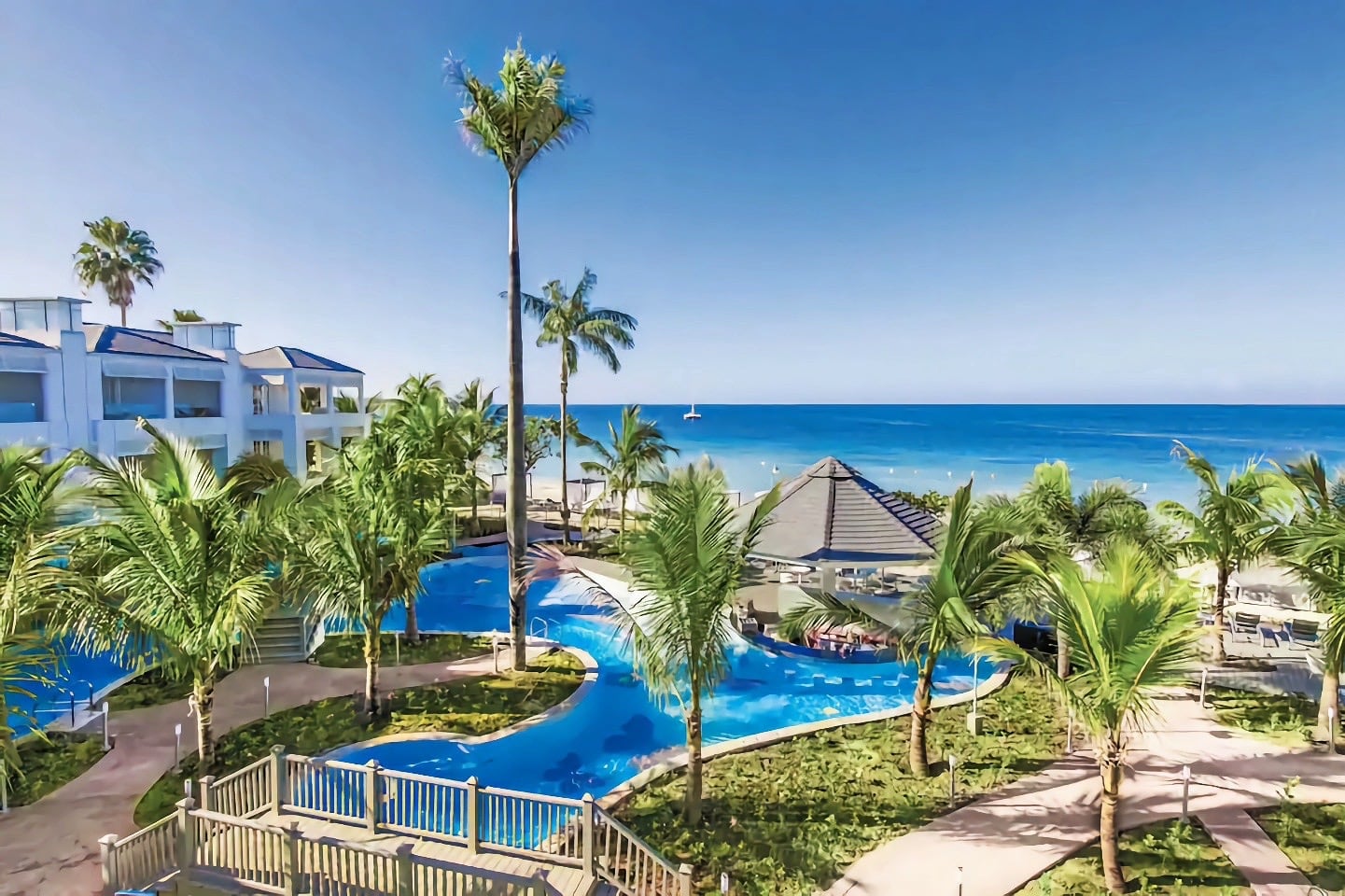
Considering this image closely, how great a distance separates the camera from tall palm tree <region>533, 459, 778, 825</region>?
270 inches

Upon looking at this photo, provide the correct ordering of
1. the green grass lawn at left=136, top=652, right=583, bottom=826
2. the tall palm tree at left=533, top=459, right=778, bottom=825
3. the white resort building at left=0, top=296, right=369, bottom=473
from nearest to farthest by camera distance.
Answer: the tall palm tree at left=533, top=459, right=778, bottom=825
the green grass lawn at left=136, top=652, right=583, bottom=826
the white resort building at left=0, top=296, right=369, bottom=473

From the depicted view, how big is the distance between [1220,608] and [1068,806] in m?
7.30

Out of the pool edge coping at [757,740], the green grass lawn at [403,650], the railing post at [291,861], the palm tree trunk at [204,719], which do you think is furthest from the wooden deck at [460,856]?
the green grass lawn at [403,650]

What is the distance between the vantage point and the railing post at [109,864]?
18.7 feet

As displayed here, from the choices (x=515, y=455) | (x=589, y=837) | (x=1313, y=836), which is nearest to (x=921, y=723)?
(x=1313, y=836)

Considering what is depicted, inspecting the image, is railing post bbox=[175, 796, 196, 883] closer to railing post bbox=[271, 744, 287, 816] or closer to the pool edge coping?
railing post bbox=[271, 744, 287, 816]

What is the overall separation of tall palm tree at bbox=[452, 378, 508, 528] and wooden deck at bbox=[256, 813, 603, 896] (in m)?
13.5

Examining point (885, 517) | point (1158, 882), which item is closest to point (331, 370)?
point (885, 517)

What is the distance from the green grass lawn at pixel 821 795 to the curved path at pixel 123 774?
5748 millimetres

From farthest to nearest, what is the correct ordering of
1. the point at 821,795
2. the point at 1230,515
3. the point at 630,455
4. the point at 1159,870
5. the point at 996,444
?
the point at 996,444 → the point at 630,455 → the point at 1230,515 → the point at 821,795 → the point at 1159,870

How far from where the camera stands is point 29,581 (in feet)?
17.6

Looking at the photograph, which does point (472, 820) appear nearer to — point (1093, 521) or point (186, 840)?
point (186, 840)

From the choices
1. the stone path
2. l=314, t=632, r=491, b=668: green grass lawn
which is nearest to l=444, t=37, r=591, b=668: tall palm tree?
l=314, t=632, r=491, b=668: green grass lawn

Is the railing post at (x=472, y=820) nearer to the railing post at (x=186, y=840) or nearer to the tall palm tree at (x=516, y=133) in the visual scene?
the railing post at (x=186, y=840)
